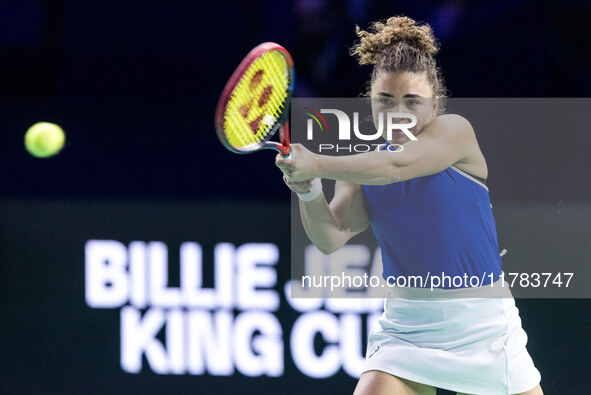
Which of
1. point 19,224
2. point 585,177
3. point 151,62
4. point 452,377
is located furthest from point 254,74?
point 19,224

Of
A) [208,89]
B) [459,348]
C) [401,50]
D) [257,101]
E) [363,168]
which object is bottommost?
[459,348]

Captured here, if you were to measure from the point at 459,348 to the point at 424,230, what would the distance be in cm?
35

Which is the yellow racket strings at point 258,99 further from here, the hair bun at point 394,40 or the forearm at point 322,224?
the hair bun at point 394,40

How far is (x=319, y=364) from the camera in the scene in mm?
3639

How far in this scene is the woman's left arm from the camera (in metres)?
2.09

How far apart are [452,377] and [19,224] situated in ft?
7.40

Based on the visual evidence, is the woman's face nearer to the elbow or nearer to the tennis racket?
the elbow

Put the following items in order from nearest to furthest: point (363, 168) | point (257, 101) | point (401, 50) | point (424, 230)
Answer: point (363, 168)
point (257, 101)
point (424, 230)
point (401, 50)

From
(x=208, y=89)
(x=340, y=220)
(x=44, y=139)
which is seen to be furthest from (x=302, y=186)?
(x=44, y=139)

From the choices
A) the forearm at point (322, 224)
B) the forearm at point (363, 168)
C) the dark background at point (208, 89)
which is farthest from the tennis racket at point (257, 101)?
the dark background at point (208, 89)

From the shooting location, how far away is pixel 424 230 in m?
2.50

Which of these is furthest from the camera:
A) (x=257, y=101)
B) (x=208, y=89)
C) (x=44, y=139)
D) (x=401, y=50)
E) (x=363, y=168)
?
(x=44, y=139)

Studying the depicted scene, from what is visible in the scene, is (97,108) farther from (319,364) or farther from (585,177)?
(585,177)

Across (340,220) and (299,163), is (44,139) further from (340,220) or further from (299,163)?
(299,163)
